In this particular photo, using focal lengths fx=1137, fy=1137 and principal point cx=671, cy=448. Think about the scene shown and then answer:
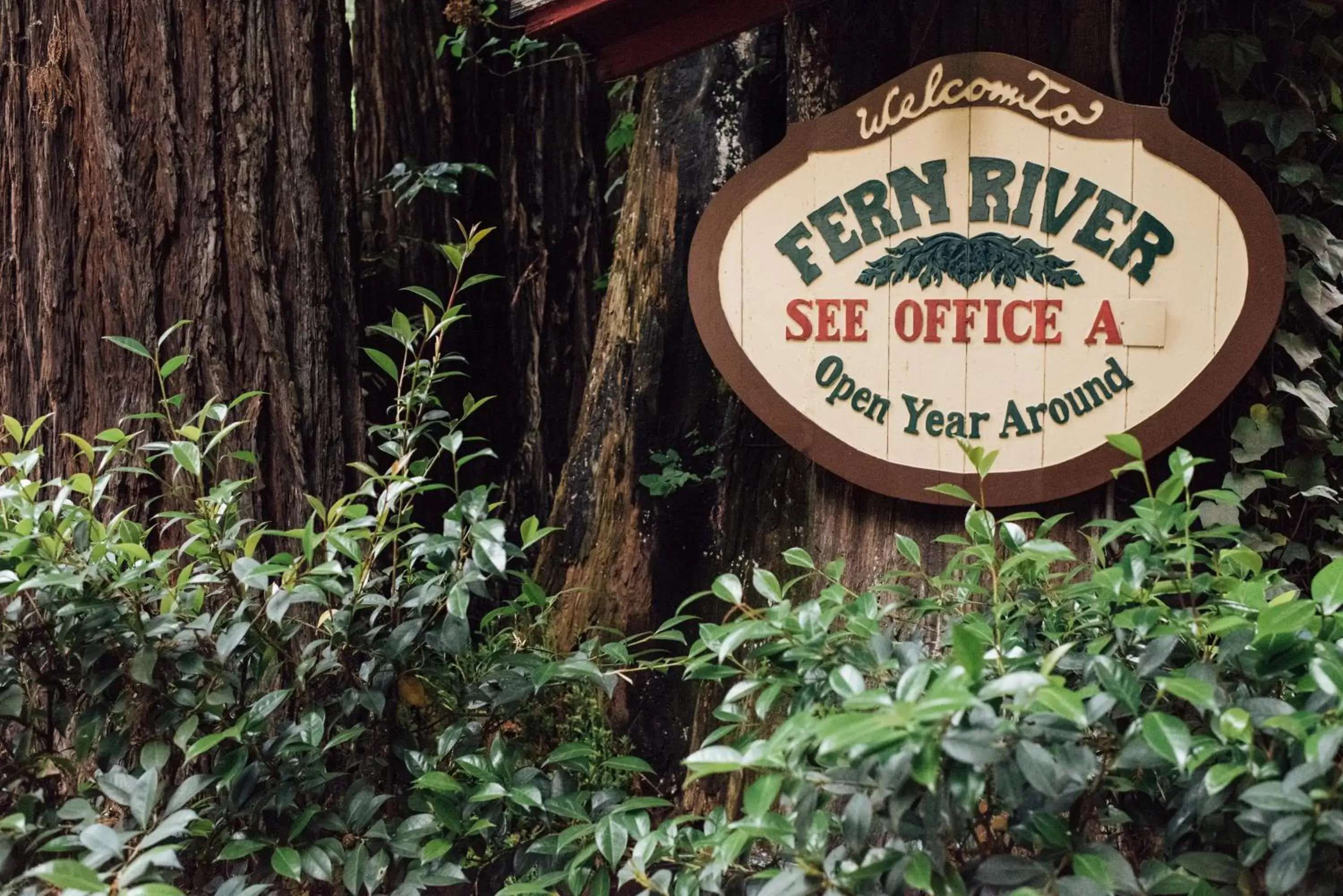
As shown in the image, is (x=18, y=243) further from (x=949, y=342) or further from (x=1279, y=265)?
(x=1279, y=265)

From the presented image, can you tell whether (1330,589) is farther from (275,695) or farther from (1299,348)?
(275,695)

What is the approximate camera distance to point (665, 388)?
12.0ft

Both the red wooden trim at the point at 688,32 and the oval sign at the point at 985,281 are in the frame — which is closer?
the oval sign at the point at 985,281

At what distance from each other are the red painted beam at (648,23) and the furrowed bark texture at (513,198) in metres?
1.86

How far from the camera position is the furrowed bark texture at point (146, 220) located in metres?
2.84

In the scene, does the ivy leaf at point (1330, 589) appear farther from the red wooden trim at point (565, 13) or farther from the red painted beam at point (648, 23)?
the red wooden trim at point (565, 13)

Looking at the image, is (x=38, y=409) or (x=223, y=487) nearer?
(x=223, y=487)

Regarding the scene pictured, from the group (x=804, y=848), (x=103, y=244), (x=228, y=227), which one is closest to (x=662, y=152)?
(x=228, y=227)

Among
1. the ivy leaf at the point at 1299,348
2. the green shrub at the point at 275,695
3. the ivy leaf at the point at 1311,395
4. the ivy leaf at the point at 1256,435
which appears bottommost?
the green shrub at the point at 275,695

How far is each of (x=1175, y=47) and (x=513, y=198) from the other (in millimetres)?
2955

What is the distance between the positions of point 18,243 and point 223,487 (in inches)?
45.6

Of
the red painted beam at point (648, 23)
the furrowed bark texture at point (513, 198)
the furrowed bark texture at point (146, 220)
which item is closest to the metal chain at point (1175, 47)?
the red painted beam at point (648, 23)

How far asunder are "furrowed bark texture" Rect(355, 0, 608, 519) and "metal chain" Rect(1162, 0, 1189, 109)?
9.27 ft

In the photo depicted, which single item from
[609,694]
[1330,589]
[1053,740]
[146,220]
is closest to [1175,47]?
[1330,589]
